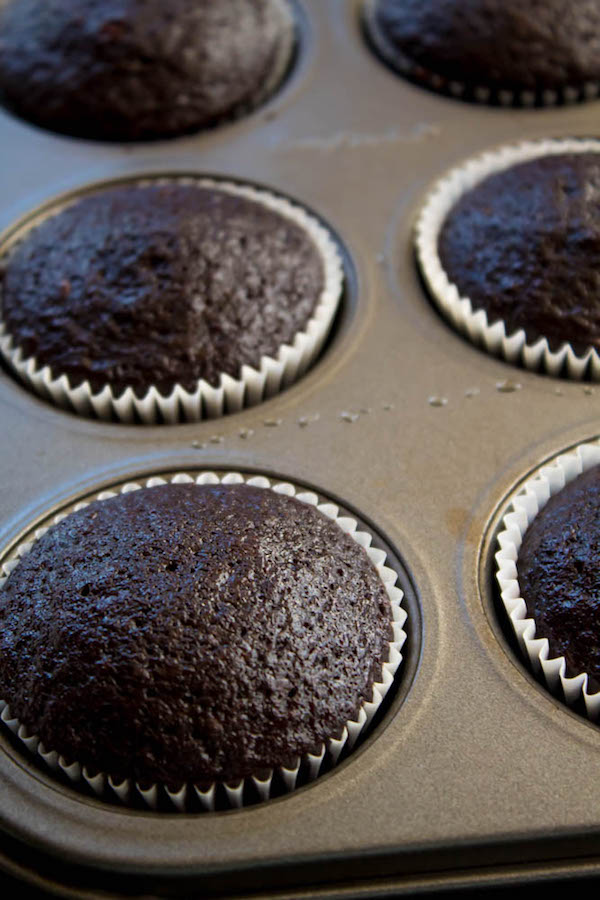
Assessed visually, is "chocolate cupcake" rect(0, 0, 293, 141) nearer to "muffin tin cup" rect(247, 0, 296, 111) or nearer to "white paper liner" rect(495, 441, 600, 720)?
"muffin tin cup" rect(247, 0, 296, 111)

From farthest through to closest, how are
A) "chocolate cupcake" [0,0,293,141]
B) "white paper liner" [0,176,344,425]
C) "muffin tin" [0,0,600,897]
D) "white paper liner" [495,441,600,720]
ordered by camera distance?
1. "chocolate cupcake" [0,0,293,141]
2. "white paper liner" [0,176,344,425]
3. "white paper liner" [495,441,600,720]
4. "muffin tin" [0,0,600,897]

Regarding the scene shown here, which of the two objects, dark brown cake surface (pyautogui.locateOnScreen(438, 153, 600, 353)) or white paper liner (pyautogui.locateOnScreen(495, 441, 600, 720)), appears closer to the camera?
white paper liner (pyautogui.locateOnScreen(495, 441, 600, 720))

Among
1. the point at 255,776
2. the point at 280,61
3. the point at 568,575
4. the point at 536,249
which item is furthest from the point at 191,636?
the point at 280,61

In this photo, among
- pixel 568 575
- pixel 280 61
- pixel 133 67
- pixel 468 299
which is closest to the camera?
pixel 568 575

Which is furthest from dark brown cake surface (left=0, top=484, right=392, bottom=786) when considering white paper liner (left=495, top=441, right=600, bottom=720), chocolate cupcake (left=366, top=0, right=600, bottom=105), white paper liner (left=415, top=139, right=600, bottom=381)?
chocolate cupcake (left=366, top=0, right=600, bottom=105)

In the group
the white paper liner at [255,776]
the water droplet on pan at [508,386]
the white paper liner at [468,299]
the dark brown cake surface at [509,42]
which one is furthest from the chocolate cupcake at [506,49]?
the white paper liner at [255,776]

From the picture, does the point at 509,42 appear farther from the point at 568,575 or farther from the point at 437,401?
the point at 568,575

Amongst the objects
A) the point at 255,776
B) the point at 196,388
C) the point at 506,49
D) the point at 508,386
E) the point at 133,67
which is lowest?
the point at 255,776
